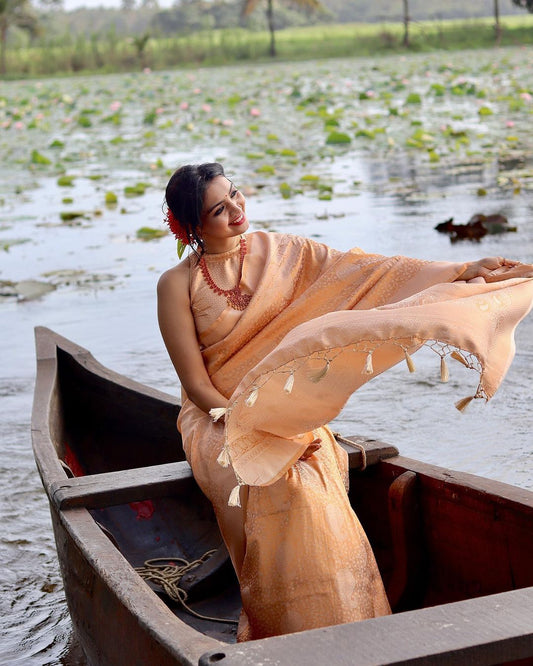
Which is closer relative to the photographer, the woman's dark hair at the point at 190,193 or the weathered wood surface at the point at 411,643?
the weathered wood surface at the point at 411,643

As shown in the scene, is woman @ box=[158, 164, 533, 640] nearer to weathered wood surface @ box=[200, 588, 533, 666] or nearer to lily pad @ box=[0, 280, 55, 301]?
weathered wood surface @ box=[200, 588, 533, 666]

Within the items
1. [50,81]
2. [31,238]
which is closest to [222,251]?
[31,238]

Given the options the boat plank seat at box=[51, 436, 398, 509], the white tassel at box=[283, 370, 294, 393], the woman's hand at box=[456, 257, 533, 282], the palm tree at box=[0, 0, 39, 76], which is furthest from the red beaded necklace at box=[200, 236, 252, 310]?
the palm tree at box=[0, 0, 39, 76]

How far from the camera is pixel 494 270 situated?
8.04ft

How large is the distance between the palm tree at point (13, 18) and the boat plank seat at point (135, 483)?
3167 cm

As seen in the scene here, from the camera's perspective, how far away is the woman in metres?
2.11

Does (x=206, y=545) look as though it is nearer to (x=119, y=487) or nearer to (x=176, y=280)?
(x=119, y=487)

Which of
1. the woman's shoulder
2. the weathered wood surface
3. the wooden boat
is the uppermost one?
the woman's shoulder

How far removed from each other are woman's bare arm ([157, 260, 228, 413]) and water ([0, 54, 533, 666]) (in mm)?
935

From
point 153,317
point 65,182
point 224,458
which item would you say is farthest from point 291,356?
point 65,182

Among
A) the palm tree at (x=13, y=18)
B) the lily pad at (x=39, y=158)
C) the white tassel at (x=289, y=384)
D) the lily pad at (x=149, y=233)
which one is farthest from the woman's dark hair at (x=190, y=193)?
the palm tree at (x=13, y=18)

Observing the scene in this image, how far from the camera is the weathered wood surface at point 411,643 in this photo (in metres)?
1.67

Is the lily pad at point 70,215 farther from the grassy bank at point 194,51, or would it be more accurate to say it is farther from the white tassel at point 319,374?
the grassy bank at point 194,51

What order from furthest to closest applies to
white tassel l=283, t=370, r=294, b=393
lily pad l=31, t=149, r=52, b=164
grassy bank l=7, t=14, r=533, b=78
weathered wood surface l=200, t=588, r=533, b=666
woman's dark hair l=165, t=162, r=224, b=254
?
1. grassy bank l=7, t=14, r=533, b=78
2. lily pad l=31, t=149, r=52, b=164
3. woman's dark hair l=165, t=162, r=224, b=254
4. white tassel l=283, t=370, r=294, b=393
5. weathered wood surface l=200, t=588, r=533, b=666
